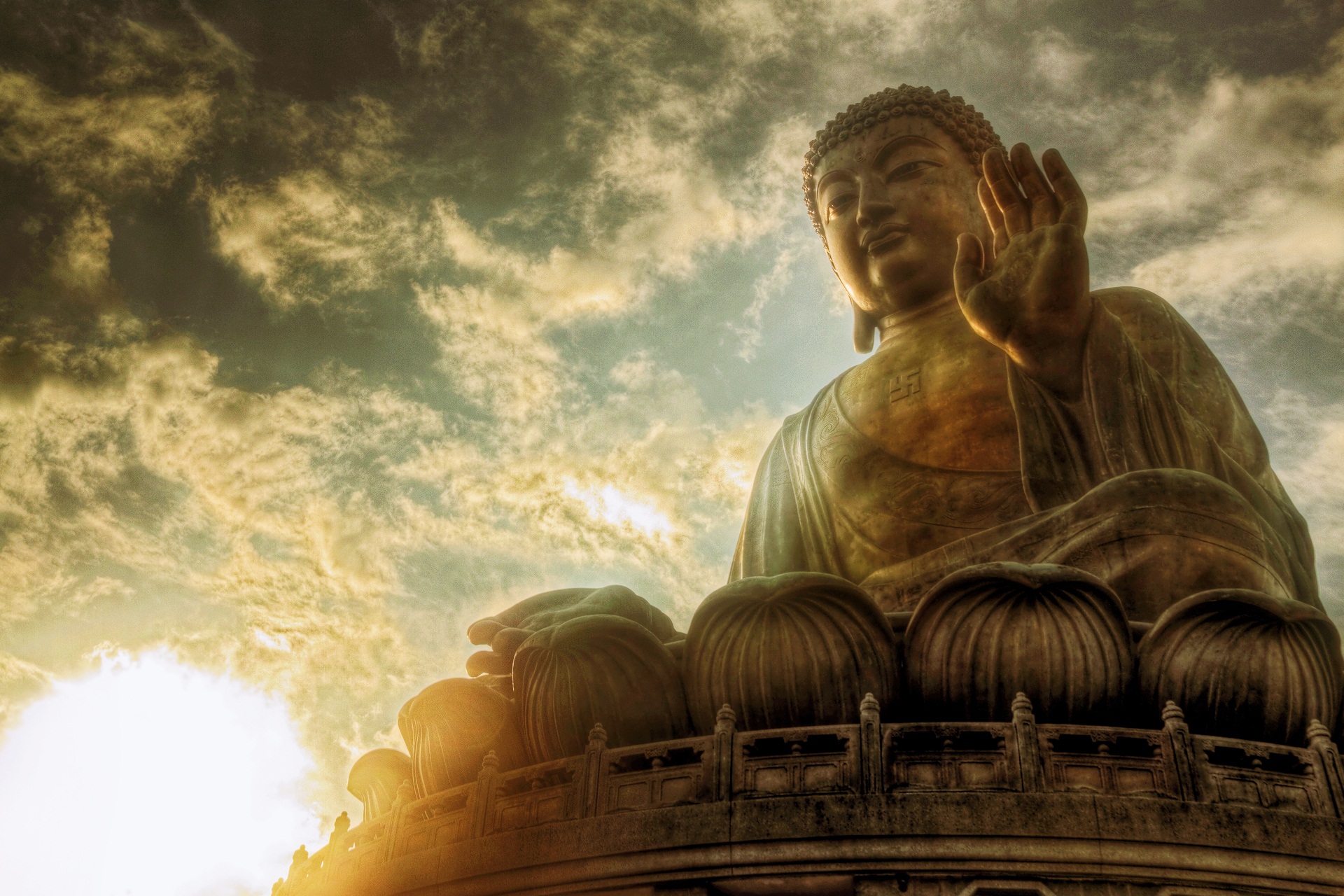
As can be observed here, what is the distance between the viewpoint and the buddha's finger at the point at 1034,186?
23.1ft

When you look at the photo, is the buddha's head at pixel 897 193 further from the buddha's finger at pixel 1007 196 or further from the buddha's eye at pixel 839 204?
the buddha's finger at pixel 1007 196

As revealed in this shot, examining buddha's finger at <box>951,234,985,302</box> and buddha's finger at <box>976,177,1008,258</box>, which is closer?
buddha's finger at <box>951,234,985,302</box>

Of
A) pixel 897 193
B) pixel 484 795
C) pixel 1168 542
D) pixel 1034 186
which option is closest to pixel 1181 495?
pixel 1168 542

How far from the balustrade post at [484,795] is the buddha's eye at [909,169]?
5126mm

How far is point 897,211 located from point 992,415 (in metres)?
1.78

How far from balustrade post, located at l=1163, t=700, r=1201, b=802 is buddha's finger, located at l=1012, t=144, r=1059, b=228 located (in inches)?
118

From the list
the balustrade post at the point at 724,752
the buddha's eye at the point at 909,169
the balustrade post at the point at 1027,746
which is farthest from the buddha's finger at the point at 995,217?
the balustrade post at the point at 724,752

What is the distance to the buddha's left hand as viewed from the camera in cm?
671

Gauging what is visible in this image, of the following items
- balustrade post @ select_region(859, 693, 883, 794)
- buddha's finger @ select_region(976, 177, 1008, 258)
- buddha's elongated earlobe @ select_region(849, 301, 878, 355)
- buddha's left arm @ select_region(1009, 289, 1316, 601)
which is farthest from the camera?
buddha's elongated earlobe @ select_region(849, 301, 878, 355)

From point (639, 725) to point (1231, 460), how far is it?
375cm

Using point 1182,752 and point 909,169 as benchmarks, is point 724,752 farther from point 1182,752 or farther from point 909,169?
point 909,169

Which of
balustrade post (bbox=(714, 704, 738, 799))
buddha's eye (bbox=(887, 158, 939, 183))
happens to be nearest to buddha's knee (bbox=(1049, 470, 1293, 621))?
Result: balustrade post (bbox=(714, 704, 738, 799))

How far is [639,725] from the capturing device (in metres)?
5.53

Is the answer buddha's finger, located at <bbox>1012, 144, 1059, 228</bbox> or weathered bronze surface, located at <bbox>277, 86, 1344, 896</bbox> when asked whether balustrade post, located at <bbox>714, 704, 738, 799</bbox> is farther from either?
buddha's finger, located at <bbox>1012, 144, 1059, 228</bbox>
